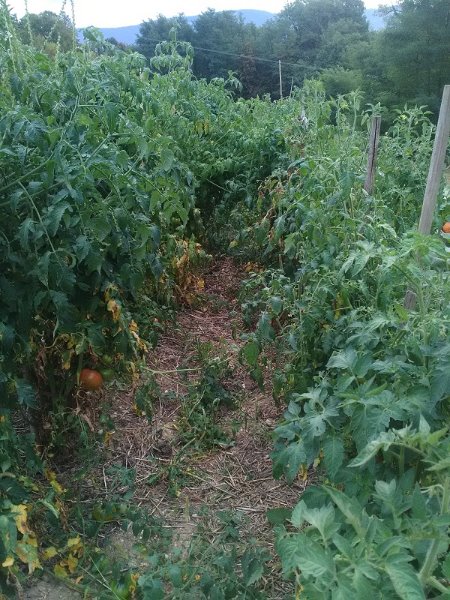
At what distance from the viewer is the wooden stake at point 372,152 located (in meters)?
2.53

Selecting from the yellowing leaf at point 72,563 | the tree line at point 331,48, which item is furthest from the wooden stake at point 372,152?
the tree line at point 331,48

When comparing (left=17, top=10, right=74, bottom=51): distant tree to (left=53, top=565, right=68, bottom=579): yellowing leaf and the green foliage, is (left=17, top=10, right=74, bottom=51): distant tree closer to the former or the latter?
the green foliage

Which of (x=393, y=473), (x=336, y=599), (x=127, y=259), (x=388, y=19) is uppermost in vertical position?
(x=388, y=19)

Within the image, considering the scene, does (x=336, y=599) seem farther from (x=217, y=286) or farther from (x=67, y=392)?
(x=217, y=286)

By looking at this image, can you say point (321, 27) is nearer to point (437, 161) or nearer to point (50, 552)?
point (437, 161)

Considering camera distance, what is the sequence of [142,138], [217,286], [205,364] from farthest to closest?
[217,286] → [205,364] → [142,138]

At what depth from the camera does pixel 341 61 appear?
973 inches

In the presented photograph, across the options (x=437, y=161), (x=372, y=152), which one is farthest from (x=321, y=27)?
(x=437, y=161)

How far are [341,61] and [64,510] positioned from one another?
2570 cm

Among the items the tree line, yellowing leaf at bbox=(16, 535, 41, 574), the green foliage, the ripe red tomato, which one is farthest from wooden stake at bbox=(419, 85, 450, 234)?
the tree line

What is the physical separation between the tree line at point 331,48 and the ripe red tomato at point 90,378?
16.6m

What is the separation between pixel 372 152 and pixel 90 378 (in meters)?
1.51

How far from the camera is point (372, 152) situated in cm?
254

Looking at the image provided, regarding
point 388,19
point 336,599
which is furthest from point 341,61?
point 336,599
